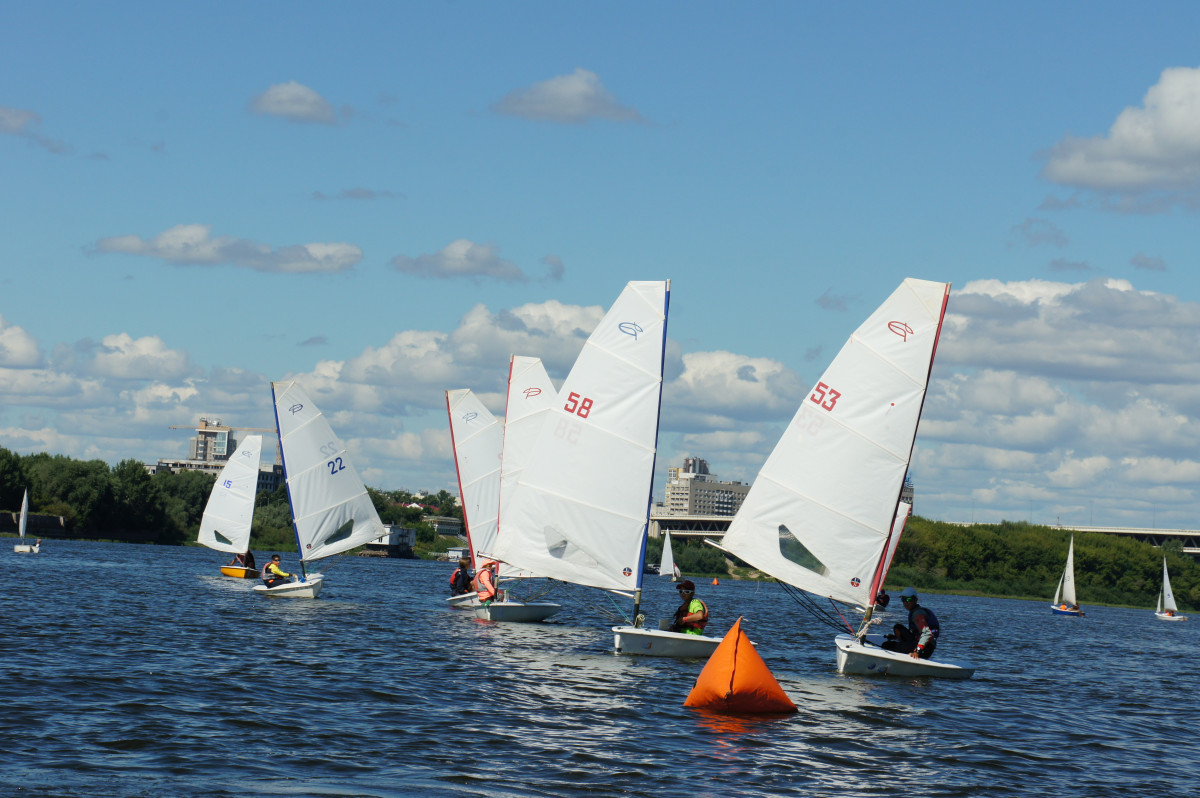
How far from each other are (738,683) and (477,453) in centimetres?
2454

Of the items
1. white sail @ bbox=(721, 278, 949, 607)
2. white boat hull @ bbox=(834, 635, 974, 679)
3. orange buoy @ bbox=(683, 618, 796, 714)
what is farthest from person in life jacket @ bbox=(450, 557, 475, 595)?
orange buoy @ bbox=(683, 618, 796, 714)

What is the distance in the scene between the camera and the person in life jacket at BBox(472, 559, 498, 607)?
39.6m

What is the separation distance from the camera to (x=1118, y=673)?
40.0m

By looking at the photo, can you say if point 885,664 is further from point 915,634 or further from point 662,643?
point 662,643

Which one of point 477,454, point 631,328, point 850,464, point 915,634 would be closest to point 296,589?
point 477,454

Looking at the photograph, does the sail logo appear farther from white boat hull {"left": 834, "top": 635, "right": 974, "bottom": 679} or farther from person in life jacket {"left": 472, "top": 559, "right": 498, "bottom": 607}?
person in life jacket {"left": 472, "top": 559, "right": 498, "bottom": 607}

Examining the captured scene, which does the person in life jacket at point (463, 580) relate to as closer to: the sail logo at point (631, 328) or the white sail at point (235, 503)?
the sail logo at point (631, 328)

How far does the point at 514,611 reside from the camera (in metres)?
39.3

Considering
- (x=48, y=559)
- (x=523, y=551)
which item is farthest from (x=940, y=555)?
(x=523, y=551)

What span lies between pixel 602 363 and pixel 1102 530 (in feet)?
601

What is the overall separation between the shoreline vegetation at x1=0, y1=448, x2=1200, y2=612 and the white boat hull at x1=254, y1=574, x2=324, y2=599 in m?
82.3

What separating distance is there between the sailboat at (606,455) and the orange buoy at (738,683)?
762 cm

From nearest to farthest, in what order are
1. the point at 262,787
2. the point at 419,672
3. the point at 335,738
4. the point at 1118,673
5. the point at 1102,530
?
→ the point at 262,787, the point at 335,738, the point at 419,672, the point at 1118,673, the point at 1102,530

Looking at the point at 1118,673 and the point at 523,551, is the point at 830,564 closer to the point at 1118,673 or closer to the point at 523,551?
the point at 523,551
